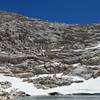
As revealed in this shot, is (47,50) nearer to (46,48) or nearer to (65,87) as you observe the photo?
(46,48)

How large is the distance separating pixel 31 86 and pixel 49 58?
1516cm

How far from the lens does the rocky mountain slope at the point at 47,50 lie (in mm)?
64688

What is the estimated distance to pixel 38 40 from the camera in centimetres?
8462

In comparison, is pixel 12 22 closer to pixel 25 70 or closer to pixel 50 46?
pixel 50 46

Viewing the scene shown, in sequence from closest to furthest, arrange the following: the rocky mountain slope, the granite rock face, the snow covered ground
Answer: the snow covered ground
the rocky mountain slope
the granite rock face

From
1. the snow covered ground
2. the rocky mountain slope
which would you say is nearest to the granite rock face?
the rocky mountain slope

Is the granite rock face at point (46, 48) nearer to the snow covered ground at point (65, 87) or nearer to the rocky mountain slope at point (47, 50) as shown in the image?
the rocky mountain slope at point (47, 50)

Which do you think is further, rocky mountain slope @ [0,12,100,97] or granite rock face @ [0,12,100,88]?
granite rock face @ [0,12,100,88]

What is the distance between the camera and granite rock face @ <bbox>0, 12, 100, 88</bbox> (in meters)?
66.8

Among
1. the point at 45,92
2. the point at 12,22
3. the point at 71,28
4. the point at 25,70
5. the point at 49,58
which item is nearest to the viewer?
the point at 45,92

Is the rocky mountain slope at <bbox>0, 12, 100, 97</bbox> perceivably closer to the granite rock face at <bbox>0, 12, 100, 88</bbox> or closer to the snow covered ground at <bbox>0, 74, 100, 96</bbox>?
the granite rock face at <bbox>0, 12, 100, 88</bbox>

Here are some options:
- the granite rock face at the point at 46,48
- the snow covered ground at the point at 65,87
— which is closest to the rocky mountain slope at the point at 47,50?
the granite rock face at the point at 46,48

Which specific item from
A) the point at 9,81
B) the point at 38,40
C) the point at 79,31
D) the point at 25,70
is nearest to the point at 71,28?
the point at 79,31

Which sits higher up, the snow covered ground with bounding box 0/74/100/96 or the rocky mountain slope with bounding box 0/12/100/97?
the rocky mountain slope with bounding box 0/12/100/97
